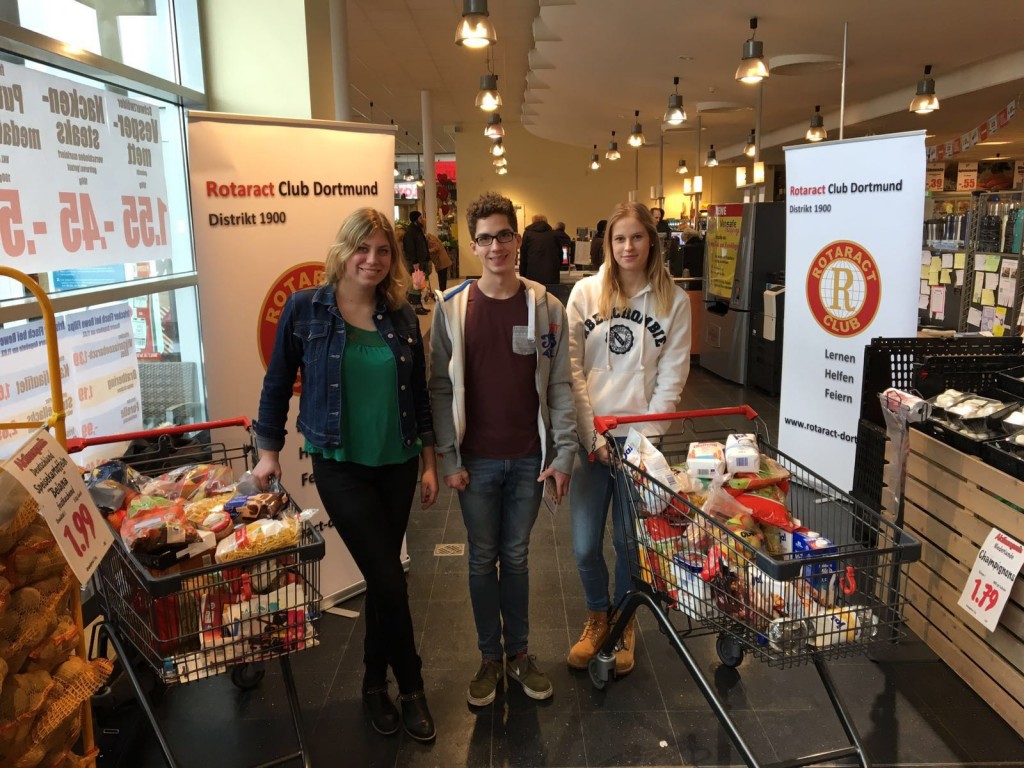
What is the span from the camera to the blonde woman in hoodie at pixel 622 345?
2699mm

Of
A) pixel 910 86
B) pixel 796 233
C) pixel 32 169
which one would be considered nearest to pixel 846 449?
pixel 796 233

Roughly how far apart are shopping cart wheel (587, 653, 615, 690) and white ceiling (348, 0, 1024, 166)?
6050 mm

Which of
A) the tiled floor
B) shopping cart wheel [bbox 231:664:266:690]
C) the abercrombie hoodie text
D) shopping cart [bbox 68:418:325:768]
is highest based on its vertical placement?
the abercrombie hoodie text

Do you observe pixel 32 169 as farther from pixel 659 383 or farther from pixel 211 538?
pixel 659 383

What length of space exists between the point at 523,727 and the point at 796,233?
3058 millimetres

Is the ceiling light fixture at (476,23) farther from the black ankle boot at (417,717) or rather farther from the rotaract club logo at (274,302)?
the black ankle boot at (417,717)

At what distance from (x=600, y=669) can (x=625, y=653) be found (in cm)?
18

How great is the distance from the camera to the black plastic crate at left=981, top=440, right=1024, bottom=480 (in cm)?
243

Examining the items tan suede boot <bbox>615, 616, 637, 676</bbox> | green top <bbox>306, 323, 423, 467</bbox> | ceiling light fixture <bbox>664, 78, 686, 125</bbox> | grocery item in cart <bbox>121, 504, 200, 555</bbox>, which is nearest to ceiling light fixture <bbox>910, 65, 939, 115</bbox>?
ceiling light fixture <bbox>664, 78, 686, 125</bbox>

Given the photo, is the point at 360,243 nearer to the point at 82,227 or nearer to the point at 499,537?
the point at 499,537

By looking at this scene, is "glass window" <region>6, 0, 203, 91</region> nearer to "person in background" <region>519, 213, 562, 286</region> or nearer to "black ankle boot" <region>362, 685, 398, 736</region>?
"black ankle boot" <region>362, 685, 398, 736</region>

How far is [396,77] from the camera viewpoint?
43.9 ft

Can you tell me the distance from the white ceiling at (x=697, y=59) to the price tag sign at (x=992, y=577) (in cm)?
569

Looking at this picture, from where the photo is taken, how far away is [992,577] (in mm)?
2520
